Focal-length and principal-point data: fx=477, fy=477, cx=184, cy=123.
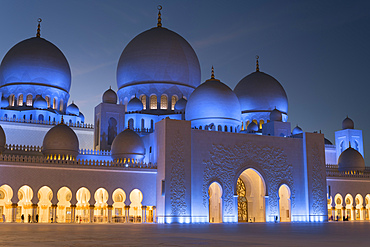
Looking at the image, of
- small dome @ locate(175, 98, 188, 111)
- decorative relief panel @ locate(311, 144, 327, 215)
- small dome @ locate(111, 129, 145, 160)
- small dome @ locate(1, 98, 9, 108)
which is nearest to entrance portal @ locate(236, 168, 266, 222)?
decorative relief panel @ locate(311, 144, 327, 215)

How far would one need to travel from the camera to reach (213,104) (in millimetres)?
21094

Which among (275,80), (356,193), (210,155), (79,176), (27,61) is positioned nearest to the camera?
(79,176)

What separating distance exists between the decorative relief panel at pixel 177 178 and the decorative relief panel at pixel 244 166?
94 cm

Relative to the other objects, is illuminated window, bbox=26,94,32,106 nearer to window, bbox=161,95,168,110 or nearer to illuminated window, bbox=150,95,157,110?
illuminated window, bbox=150,95,157,110

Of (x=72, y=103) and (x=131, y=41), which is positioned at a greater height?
(x=131, y=41)

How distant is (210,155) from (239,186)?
2583 mm

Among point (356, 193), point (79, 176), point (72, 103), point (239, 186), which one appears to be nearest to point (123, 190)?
point (79, 176)

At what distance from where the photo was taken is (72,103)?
79.6ft

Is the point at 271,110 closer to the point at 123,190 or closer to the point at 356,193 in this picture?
the point at 356,193

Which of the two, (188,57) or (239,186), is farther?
(188,57)

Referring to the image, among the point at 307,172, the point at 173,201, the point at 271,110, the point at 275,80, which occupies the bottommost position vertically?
the point at 173,201

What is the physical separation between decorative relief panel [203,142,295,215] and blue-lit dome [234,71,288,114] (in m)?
6.74

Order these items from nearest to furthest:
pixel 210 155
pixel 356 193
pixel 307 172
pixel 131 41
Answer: pixel 210 155
pixel 307 172
pixel 356 193
pixel 131 41

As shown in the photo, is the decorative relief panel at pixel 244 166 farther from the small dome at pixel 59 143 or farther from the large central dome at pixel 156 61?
the large central dome at pixel 156 61
